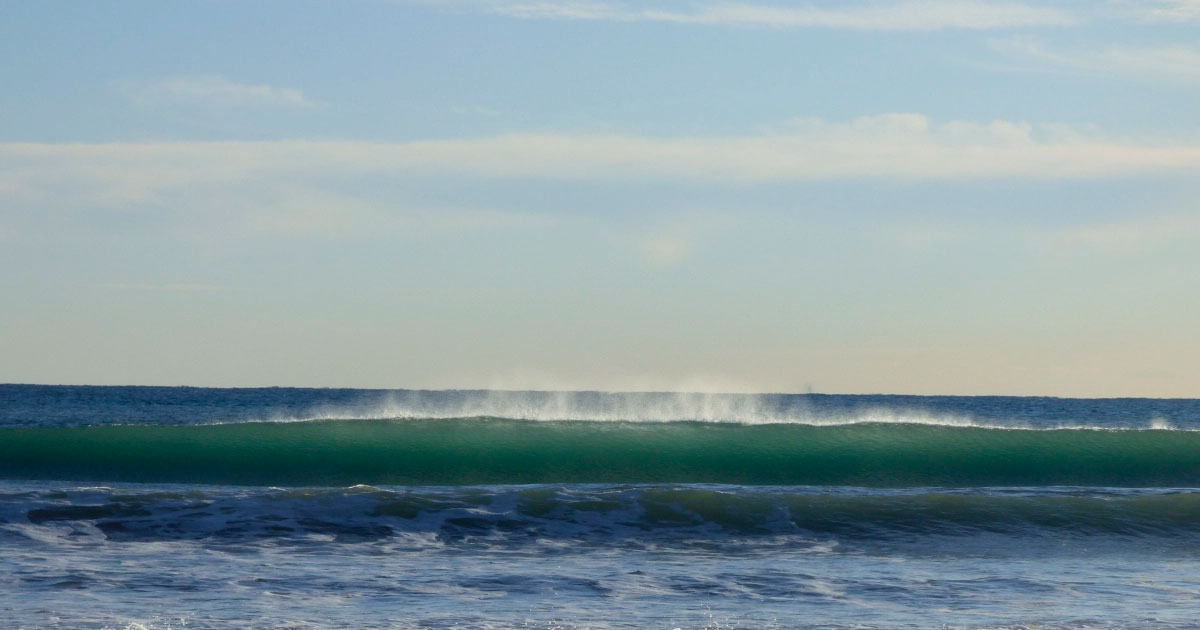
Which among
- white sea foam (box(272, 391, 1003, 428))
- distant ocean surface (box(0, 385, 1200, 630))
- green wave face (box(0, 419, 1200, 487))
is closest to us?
distant ocean surface (box(0, 385, 1200, 630))

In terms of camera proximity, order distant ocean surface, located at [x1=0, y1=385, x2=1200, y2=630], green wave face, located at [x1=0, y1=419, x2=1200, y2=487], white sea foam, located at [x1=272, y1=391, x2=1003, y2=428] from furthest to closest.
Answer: white sea foam, located at [x1=272, y1=391, x2=1003, y2=428], green wave face, located at [x1=0, y1=419, x2=1200, y2=487], distant ocean surface, located at [x1=0, y1=385, x2=1200, y2=630]

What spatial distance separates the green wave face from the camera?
16391mm

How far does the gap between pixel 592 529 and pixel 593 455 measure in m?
7.15

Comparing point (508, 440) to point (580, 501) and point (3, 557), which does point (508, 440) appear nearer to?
point (580, 501)

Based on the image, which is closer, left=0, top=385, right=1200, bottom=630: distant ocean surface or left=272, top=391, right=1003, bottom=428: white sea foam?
left=0, top=385, right=1200, bottom=630: distant ocean surface

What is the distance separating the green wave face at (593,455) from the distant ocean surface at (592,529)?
59 millimetres

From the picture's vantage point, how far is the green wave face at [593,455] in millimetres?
16391

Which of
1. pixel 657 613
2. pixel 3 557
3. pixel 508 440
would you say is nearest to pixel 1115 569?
pixel 657 613

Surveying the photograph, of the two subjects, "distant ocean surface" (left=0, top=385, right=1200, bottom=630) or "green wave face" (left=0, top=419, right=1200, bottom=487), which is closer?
"distant ocean surface" (left=0, top=385, right=1200, bottom=630)

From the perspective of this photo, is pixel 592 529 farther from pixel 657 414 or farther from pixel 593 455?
pixel 657 414

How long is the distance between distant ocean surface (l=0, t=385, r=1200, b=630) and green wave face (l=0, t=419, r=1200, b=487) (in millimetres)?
59

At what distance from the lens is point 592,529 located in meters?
10.4

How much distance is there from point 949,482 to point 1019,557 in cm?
763

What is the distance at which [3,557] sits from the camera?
840 centimetres
